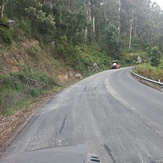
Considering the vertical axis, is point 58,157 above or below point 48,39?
below

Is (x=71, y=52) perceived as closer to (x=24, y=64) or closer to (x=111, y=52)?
(x=24, y=64)

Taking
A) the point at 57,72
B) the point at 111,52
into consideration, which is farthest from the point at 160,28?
the point at 57,72

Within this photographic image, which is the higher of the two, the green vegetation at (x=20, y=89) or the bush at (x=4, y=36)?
the bush at (x=4, y=36)

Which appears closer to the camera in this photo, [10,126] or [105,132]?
[105,132]

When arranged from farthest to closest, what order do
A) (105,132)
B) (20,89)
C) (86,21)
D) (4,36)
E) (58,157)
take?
(86,21)
(4,36)
(20,89)
(105,132)
(58,157)

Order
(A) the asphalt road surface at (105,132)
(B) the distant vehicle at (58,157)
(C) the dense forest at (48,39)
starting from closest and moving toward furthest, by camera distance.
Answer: (B) the distant vehicle at (58,157), (A) the asphalt road surface at (105,132), (C) the dense forest at (48,39)

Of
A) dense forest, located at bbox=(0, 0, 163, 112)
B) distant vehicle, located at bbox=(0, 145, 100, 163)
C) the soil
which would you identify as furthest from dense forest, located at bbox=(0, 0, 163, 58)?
distant vehicle, located at bbox=(0, 145, 100, 163)

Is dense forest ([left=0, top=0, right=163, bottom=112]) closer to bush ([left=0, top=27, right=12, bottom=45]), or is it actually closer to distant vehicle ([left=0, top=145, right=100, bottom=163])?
bush ([left=0, top=27, right=12, bottom=45])

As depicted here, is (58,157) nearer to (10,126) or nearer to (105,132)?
(105,132)

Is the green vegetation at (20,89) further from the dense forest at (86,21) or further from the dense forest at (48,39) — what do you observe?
the dense forest at (86,21)

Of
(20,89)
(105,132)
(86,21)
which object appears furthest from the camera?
(86,21)

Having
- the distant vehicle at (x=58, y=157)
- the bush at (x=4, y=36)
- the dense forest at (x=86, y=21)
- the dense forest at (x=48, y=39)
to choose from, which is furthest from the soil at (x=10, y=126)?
the dense forest at (x=86, y=21)

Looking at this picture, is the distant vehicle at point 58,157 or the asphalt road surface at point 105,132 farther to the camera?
the asphalt road surface at point 105,132

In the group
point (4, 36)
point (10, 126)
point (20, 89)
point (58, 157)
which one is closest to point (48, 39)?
point (4, 36)
